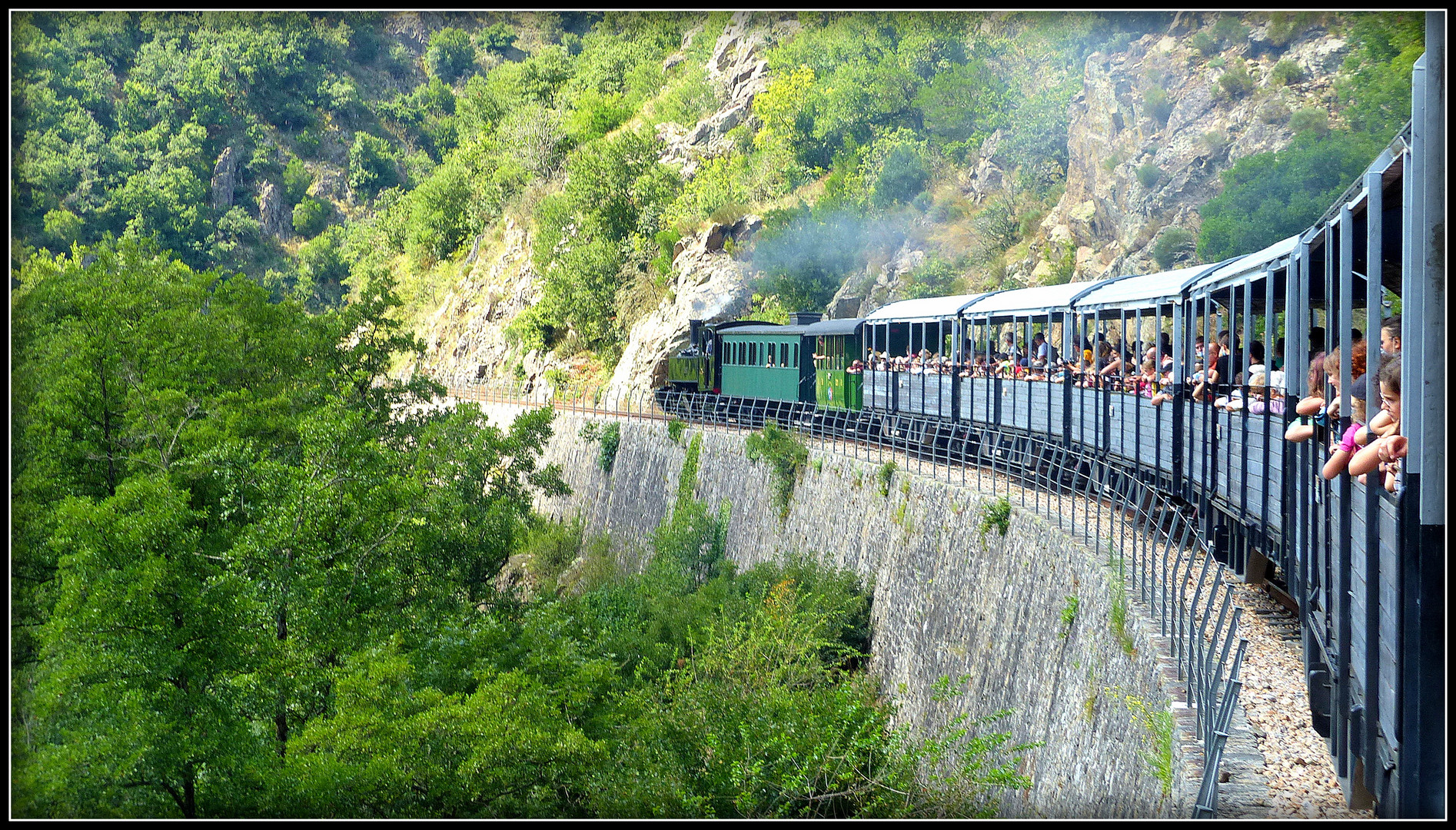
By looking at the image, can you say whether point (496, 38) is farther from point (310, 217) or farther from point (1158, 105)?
point (1158, 105)

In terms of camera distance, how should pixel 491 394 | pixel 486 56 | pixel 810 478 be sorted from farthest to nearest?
pixel 486 56 < pixel 491 394 < pixel 810 478

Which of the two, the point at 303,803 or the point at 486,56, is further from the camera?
the point at 486,56

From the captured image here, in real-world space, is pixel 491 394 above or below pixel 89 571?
above

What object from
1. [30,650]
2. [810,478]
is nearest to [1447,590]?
[30,650]

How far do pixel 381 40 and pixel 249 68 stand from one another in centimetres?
1017

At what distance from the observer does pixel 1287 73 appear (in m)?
35.0

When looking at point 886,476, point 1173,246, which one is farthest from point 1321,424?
point 1173,246

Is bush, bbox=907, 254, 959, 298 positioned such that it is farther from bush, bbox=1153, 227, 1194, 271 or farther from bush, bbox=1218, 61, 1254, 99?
bush, bbox=1218, 61, 1254, 99

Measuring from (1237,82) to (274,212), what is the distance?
79.0 metres

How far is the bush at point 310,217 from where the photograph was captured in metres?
94.3

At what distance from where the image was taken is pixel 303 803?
1243cm

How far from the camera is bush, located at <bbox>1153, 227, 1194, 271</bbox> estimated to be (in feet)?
111

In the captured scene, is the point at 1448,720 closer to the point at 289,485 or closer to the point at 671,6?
the point at 671,6

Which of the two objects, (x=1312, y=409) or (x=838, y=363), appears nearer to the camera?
(x=1312, y=409)
